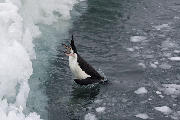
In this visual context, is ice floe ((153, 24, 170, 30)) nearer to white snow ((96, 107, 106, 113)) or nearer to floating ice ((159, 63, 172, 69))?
floating ice ((159, 63, 172, 69))

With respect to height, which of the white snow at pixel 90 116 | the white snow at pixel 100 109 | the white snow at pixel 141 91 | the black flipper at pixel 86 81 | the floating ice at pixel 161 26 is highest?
the floating ice at pixel 161 26

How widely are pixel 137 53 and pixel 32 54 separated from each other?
2.76 meters

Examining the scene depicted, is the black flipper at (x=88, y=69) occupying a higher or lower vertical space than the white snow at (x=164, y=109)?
higher

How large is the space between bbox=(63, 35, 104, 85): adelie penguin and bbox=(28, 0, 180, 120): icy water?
0.51 feet

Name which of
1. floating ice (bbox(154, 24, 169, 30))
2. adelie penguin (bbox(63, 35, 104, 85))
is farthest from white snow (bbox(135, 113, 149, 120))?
floating ice (bbox(154, 24, 169, 30))

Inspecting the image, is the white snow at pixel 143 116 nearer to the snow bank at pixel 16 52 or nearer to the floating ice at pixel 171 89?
the floating ice at pixel 171 89

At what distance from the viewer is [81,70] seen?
956 centimetres

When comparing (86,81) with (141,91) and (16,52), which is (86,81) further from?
(16,52)

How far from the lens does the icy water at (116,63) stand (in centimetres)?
868

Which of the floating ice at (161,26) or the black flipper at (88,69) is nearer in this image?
the black flipper at (88,69)

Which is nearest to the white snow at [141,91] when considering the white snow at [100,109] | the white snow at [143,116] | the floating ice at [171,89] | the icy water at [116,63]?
the icy water at [116,63]

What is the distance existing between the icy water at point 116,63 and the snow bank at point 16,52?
404 mm

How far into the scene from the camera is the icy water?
8.68m

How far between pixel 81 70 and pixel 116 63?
127 cm
